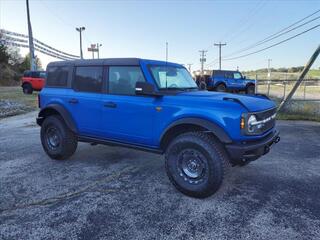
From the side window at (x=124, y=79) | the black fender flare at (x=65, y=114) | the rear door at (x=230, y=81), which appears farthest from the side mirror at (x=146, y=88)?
the rear door at (x=230, y=81)

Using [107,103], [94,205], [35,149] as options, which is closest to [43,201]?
[94,205]

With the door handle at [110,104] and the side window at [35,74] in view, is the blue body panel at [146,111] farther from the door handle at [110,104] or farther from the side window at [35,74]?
the side window at [35,74]

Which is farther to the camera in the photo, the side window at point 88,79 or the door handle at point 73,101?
the door handle at point 73,101

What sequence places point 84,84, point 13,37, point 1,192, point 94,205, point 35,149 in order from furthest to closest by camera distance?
1. point 13,37
2. point 35,149
3. point 84,84
4. point 1,192
5. point 94,205

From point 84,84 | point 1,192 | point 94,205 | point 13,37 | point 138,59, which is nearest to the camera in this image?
point 94,205

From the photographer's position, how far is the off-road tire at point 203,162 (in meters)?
3.65

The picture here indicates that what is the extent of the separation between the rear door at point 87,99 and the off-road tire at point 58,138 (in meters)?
0.35

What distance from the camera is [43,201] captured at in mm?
3686

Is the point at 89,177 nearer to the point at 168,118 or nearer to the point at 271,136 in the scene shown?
the point at 168,118

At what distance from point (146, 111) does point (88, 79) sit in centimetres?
143

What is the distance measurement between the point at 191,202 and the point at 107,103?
2.07 meters

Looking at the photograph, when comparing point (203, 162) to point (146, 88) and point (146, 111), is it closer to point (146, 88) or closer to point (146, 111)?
point (146, 111)

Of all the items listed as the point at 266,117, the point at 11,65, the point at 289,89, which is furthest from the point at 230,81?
the point at 11,65

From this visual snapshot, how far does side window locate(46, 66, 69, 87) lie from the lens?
5266mm
